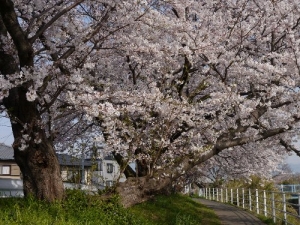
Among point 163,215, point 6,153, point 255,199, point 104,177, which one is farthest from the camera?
point 6,153

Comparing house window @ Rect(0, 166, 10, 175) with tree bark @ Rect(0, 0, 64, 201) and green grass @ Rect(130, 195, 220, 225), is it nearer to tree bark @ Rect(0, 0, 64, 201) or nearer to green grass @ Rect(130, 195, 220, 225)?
green grass @ Rect(130, 195, 220, 225)

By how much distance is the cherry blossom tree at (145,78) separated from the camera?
362 inches

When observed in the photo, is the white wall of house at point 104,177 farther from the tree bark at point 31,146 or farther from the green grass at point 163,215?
the tree bark at point 31,146

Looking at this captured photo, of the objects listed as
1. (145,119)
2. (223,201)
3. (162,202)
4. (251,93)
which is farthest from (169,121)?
(223,201)

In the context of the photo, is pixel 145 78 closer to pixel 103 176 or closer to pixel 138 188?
pixel 103 176

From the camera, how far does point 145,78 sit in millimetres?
13242

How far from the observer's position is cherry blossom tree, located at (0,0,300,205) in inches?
362

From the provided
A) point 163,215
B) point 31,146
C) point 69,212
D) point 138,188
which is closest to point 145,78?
point 138,188

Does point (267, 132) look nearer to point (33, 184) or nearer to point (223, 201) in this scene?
point (33, 184)

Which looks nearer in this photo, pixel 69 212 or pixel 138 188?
pixel 69 212

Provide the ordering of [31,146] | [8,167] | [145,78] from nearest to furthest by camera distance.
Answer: [31,146], [145,78], [8,167]

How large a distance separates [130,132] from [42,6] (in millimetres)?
3493

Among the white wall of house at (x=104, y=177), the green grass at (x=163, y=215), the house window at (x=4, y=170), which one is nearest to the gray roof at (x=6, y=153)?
the house window at (x=4, y=170)

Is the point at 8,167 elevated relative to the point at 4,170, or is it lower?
elevated
